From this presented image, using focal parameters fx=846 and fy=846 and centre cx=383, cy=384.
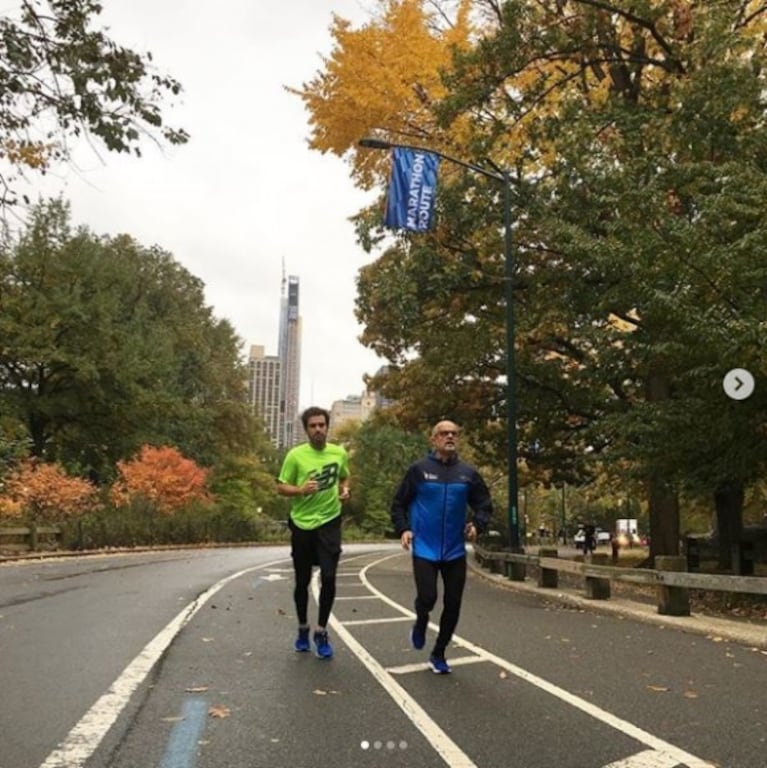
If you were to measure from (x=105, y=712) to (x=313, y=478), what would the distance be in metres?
2.52

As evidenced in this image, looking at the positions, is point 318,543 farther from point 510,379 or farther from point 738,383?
point 510,379

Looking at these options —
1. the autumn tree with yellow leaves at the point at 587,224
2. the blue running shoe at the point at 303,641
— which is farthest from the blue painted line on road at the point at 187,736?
the autumn tree with yellow leaves at the point at 587,224

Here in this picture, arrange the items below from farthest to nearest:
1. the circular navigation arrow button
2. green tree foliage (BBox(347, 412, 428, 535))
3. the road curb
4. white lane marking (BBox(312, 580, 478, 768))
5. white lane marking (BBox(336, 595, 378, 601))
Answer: green tree foliage (BBox(347, 412, 428, 535)) → white lane marking (BBox(336, 595, 378, 601)) → the circular navigation arrow button → the road curb → white lane marking (BBox(312, 580, 478, 768))

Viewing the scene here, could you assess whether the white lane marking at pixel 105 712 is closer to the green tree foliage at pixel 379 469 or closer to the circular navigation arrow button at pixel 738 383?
the circular navigation arrow button at pixel 738 383

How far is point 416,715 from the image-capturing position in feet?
16.7

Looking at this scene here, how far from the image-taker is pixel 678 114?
14.8 meters

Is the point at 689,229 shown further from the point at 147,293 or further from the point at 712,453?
the point at 147,293

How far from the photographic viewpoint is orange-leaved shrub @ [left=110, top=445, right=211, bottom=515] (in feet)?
133

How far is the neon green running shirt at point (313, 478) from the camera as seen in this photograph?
7016 mm

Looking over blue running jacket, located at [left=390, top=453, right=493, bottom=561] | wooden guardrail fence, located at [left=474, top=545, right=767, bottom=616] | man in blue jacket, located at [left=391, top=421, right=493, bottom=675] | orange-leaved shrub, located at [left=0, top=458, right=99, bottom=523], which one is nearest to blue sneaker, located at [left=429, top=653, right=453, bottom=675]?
man in blue jacket, located at [left=391, top=421, right=493, bottom=675]

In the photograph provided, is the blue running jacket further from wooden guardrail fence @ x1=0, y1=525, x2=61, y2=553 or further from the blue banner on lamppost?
wooden guardrail fence @ x1=0, y1=525, x2=61, y2=553

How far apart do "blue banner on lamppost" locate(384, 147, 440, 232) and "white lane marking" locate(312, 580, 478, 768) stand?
37.0 feet

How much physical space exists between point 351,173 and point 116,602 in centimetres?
1432

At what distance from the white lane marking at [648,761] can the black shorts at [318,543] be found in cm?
313
